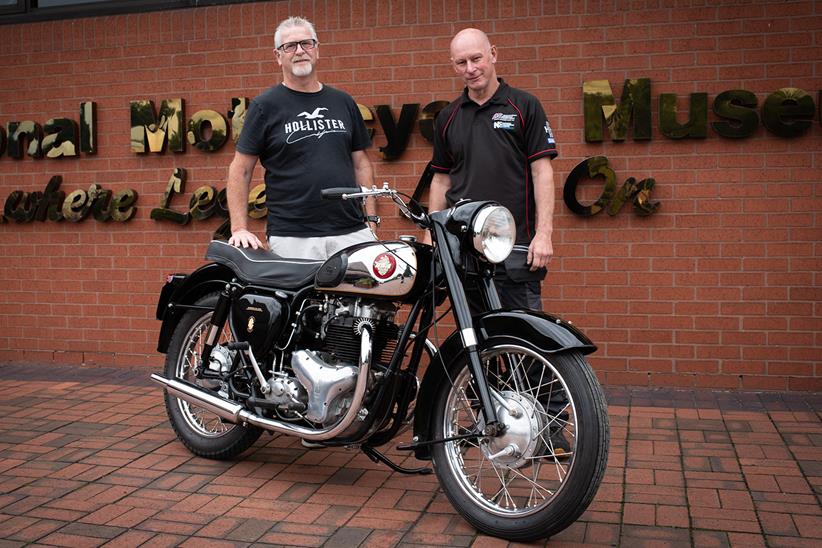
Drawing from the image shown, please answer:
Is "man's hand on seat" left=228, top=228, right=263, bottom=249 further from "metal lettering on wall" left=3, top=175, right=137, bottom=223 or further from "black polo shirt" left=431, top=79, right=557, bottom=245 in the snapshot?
"metal lettering on wall" left=3, top=175, right=137, bottom=223

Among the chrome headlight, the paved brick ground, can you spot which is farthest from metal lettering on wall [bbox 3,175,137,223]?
the chrome headlight

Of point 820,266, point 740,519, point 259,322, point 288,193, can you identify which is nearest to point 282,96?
point 288,193

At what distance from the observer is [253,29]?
654cm

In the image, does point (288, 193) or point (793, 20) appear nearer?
point (288, 193)

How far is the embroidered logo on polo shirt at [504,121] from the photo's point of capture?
168 inches

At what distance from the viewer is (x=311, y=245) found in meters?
4.63

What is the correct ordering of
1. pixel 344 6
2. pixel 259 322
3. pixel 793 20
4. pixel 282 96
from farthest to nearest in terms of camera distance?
1. pixel 344 6
2. pixel 793 20
3. pixel 282 96
4. pixel 259 322

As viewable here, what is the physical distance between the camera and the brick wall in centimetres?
566

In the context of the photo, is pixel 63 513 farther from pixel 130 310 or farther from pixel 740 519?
pixel 130 310

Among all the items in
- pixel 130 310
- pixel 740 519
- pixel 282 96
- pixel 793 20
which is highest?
pixel 793 20

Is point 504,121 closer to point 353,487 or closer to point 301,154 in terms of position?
point 301,154

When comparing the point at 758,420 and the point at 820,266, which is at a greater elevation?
the point at 820,266

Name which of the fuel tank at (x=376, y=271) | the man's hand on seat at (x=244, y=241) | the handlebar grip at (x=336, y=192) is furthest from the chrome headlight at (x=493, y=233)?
the man's hand on seat at (x=244, y=241)

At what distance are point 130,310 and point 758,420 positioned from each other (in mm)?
4394
